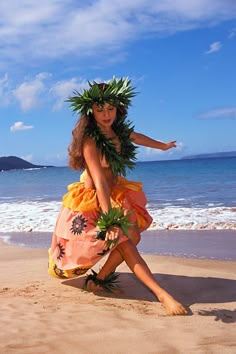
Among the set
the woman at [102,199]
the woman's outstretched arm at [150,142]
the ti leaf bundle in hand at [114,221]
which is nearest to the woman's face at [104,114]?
the woman at [102,199]

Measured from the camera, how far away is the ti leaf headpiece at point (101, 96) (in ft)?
12.7

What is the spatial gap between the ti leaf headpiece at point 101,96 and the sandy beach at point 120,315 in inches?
56.4

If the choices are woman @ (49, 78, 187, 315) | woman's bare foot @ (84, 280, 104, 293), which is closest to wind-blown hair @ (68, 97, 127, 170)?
woman @ (49, 78, 187, 315)

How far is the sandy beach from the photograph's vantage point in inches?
108

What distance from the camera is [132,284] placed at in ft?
14.3

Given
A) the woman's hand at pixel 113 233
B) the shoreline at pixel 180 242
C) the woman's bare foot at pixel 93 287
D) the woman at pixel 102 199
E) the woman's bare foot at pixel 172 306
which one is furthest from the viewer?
the shoreline at pixel 180 242

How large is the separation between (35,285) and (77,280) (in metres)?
0.36

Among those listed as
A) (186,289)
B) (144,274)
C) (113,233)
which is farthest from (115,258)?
(186,289)

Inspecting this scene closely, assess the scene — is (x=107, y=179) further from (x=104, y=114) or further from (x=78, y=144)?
(x=104, y=114)

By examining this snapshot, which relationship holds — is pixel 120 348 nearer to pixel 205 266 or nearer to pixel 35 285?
pixel 35 285

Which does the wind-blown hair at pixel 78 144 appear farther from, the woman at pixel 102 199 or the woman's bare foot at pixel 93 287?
the woman's bare foot at pixel 93 287

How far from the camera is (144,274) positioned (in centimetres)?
363

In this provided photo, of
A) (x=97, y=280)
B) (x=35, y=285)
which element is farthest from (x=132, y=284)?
(x=35, y=285)

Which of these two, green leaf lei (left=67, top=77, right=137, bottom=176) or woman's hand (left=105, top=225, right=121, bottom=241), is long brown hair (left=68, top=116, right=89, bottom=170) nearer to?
green leaf lei (left=67, top=77, right=137, bottom=176)
